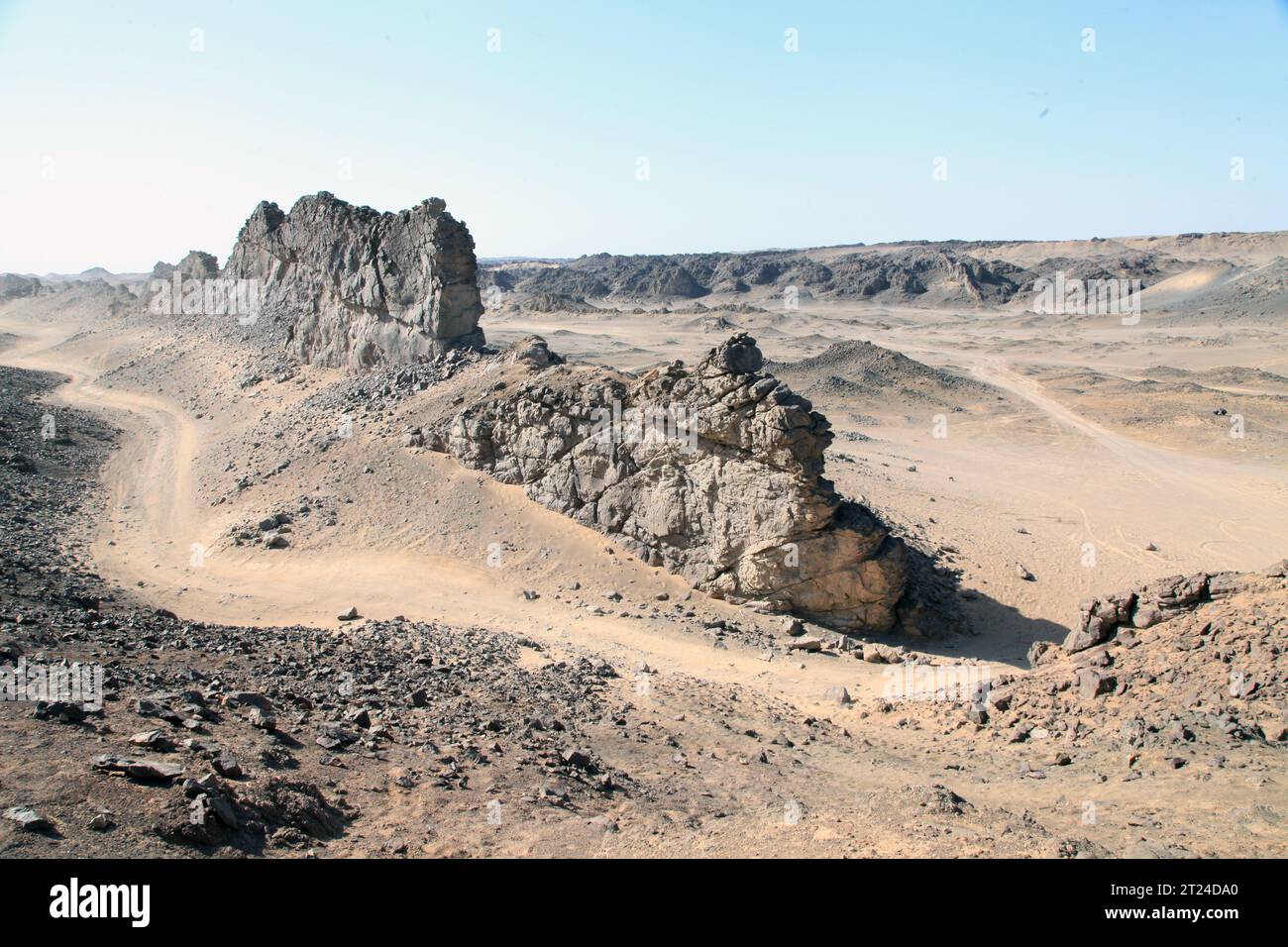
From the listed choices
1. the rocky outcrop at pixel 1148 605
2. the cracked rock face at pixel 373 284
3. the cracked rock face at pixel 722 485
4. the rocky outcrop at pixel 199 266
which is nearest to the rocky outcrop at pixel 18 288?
the rocky outcrop at pixel 199 266

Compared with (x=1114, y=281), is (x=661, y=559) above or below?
below

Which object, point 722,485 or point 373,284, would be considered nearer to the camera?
point 722,485

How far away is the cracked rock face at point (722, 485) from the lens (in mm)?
16266

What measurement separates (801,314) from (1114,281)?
34.2 metres

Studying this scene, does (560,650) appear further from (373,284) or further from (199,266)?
(199,266)

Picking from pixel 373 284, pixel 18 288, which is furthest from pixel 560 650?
pixel 18 288

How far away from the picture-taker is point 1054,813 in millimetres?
8281

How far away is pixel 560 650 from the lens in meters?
14.2

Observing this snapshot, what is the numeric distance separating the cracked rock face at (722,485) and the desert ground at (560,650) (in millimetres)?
761

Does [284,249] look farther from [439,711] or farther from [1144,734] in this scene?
[1144,734]

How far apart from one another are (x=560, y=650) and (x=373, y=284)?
17993 mm
